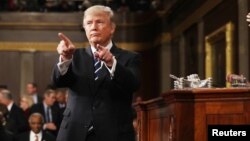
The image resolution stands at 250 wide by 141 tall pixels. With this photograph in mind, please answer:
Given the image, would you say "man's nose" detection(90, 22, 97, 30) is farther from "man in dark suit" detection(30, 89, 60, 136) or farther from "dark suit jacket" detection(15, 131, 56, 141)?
"man in dark suit" detection(30, 89, 60, 136)

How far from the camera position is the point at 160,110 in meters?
5.54

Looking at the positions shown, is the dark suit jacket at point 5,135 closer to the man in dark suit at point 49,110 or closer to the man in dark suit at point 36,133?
the man in dark suit at point 36,133

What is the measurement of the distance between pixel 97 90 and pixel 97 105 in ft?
0.29

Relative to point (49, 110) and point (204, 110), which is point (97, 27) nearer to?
point (204, 110)

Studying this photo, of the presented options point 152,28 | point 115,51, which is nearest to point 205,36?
point 152,28

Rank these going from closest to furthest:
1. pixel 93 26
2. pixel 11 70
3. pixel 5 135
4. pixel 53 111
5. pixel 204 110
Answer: pixel 93 26 < pixel 204 110 < pixel 5 135 < pixel 53 111 < pixel 11 70

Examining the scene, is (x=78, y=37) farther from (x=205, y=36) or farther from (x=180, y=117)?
(x=180, y=117)

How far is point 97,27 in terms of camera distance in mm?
4008

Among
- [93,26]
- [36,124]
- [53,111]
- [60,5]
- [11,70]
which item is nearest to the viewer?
[93,26]

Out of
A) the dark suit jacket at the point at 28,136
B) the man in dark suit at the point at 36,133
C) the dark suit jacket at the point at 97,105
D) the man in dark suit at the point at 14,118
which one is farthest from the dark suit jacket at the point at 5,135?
the dark suit jacket at the point at 97,105

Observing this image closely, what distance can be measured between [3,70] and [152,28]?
3774mm

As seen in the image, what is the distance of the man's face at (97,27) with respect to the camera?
13.1 feet

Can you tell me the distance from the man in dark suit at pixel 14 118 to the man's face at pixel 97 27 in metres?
6.34

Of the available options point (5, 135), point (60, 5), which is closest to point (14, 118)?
point (5, 135)
